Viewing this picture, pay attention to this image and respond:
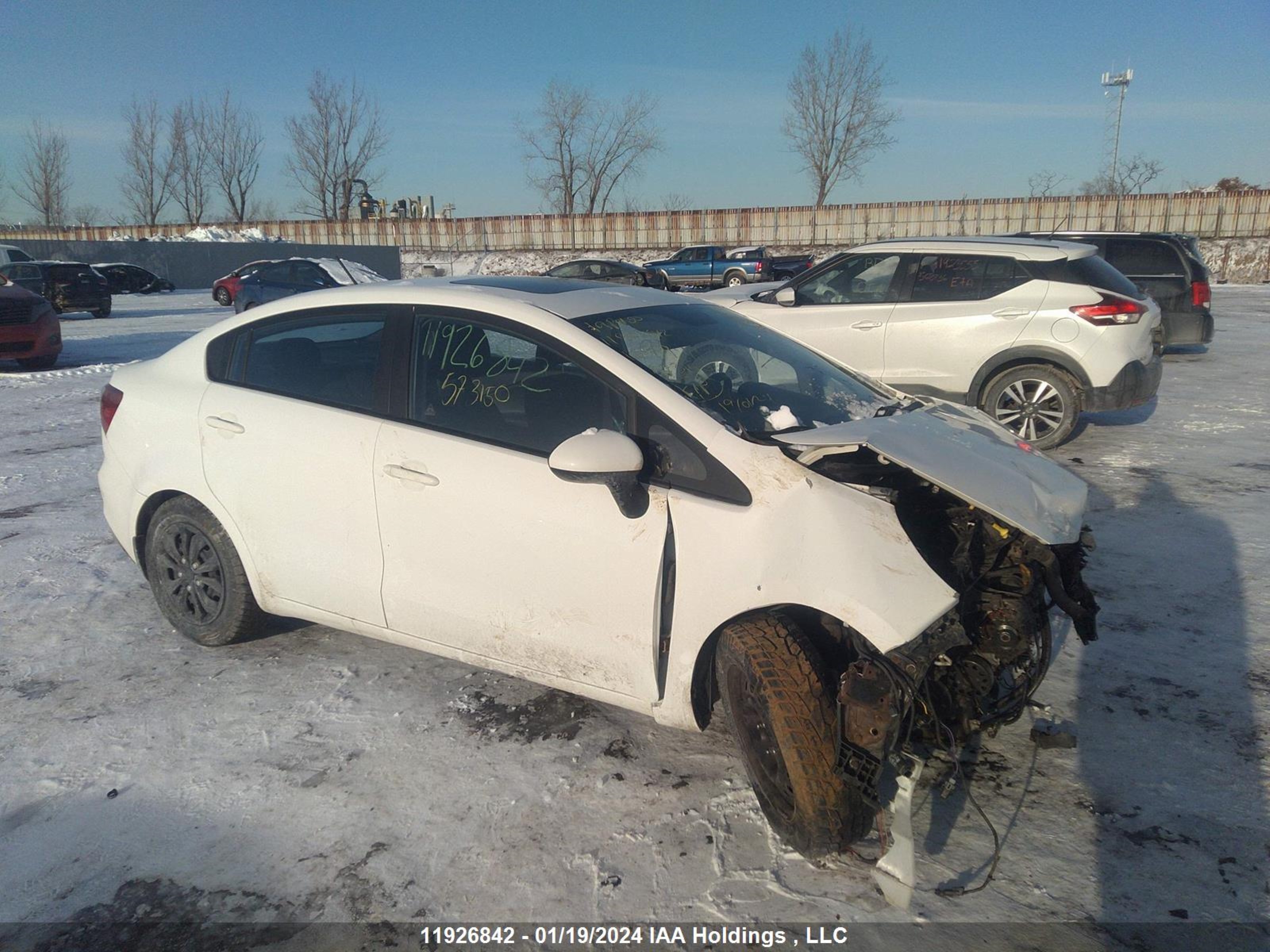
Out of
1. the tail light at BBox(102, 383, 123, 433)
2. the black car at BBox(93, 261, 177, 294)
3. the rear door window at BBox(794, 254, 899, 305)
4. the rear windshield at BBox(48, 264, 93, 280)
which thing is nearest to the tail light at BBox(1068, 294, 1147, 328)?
the rear door window at BBox(794, 254, 899, 305)

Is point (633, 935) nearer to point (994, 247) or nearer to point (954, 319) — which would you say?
point (954, 319)

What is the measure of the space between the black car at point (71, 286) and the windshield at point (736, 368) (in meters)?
23.8

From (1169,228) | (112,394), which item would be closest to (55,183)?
(1169,228)

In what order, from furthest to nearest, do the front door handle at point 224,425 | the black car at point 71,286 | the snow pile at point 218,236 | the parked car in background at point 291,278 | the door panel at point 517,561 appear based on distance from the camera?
the snow pile at point 218,236 < the black car at point 71,286 < the parked car in background at point 291,278 < the front door handle at point 224,425 < the door panel at point 517,561

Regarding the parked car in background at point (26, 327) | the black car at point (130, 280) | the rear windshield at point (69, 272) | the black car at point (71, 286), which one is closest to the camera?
the parked car in background at point (26, 327)

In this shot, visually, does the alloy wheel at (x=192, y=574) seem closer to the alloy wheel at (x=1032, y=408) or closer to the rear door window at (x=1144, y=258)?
the alloy wheel at (x=1032, y=408)

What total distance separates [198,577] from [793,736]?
275cm

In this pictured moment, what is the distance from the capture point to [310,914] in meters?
2.43

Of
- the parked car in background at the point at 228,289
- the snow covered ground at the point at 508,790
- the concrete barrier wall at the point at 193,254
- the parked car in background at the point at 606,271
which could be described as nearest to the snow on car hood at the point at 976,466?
the snow covered ground at the point at 508,790

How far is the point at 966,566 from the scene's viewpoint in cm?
278

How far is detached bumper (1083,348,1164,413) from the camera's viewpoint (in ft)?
23.5

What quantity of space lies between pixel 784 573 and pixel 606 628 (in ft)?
2.16

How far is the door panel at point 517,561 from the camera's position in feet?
9.37

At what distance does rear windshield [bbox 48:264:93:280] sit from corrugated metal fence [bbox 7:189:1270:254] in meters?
26.0
